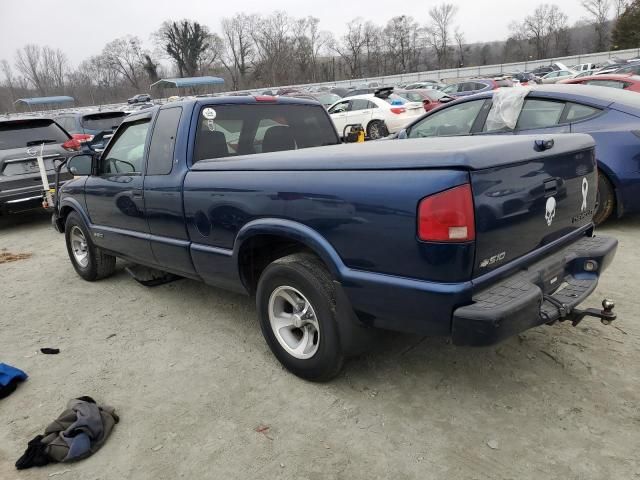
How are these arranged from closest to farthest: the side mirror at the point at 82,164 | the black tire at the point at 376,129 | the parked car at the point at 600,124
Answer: the side mirror at the point at 82,164 → the parked car at the point at 600,124 → the black tire at the point at 376,129

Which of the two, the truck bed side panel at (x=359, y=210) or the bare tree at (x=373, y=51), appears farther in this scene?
the bare tree at (x=373, y=51)

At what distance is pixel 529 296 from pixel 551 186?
70cm

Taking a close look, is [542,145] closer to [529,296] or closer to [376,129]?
[529,296]

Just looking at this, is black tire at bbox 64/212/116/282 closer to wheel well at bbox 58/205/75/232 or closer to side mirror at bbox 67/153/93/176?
wheel well at bbox 58/205/75/232

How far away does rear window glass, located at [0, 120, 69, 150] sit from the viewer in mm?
8098

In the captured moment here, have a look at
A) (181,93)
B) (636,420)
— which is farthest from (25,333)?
(181,93)

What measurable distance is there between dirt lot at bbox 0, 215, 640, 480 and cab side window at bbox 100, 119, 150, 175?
1.34 metres

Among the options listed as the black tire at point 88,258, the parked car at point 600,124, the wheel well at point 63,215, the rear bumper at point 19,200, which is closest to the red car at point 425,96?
the parked car at point 600,124

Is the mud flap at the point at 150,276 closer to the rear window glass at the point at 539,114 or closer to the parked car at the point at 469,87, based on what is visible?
the rear window glass at the point at 539,114

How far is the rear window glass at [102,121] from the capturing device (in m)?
11.8

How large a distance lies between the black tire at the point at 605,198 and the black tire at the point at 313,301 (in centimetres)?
392

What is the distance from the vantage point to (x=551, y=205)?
2646mm

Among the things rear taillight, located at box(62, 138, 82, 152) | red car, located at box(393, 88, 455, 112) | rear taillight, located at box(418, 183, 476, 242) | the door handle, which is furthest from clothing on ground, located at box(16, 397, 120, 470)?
red car, located at box(393, 88, 455, 112)

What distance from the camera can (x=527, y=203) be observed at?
246cm
